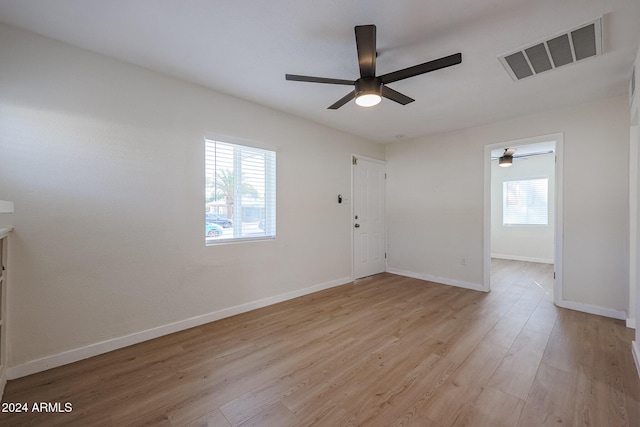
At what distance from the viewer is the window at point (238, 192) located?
2980 millimetres

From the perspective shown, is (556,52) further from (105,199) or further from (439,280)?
(105,199)

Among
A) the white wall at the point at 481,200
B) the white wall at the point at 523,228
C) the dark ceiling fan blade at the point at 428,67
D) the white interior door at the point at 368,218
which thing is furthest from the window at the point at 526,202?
the dark ceiling fan blade at the point at 428,67

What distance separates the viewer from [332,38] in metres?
2.06

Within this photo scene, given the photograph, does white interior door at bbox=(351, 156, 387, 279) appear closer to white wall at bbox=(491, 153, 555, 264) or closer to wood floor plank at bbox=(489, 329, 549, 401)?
wood floor plank at bbox=(489, 329, 549, 401)

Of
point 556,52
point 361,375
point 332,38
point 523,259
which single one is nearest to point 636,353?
point 361,375

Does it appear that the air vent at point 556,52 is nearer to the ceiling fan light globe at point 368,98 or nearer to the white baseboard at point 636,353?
the ceiling fan light globe at point 368,98

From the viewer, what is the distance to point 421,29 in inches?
77.4

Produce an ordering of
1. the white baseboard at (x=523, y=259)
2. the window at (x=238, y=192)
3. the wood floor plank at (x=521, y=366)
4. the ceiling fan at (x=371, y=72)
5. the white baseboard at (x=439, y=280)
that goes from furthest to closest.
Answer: the white baseboard at (x=523, y=259)
the white baseboard at (x=439, y=280)
the window at (x=238, y=192)
the wood floor plank at (x=521, y=366)
the ceiling fan at (x=371, y=72)

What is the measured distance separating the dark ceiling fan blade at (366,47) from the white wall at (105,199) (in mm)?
1749

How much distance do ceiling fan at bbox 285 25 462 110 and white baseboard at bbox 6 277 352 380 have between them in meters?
2.58

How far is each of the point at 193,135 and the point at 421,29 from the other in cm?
235

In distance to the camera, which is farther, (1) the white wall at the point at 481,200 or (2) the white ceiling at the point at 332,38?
(1) the white wall at the point at 481,200

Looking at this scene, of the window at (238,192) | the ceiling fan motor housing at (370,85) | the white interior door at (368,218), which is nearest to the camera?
the ceiling fan motor housing at (370,85)

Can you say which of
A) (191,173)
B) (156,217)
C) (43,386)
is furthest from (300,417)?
(191,173)
